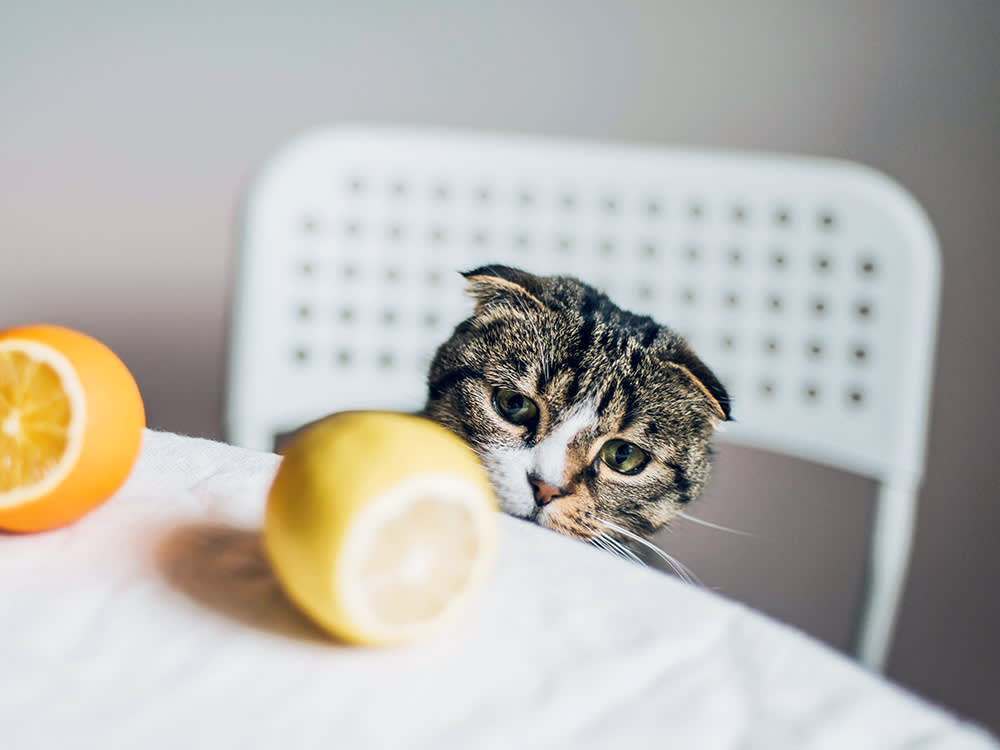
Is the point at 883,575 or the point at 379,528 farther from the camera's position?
the point at 883,575

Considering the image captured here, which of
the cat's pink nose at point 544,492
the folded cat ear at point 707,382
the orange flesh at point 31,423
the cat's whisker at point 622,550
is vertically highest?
the folded cat ear at point 707,382

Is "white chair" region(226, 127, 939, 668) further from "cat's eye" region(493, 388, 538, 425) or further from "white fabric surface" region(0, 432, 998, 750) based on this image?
"white fabric surface" region(0, 432, 998, 750)

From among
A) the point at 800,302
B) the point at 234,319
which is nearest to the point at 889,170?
the point at 800,302

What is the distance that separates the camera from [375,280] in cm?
81

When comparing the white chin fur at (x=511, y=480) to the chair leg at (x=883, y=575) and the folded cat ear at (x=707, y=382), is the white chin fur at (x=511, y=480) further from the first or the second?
the chair leg at (x=883, y=575)

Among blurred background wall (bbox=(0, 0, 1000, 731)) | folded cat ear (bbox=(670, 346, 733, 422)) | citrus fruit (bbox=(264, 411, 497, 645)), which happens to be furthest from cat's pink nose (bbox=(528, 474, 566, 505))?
blurred background wall (bbox=(0, 0, 1000, 731))

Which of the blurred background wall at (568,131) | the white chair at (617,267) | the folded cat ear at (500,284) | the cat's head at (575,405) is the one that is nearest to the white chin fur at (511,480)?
the cat's head at (575,405)

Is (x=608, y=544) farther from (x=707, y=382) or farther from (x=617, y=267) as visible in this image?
(x=617, y=267)

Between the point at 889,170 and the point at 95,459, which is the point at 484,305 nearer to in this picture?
the point at 95,459

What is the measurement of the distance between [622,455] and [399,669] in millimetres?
335

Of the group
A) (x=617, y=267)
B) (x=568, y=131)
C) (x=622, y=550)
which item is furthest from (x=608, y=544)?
(x=568, y=131)

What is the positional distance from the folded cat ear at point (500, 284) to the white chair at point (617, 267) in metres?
0.17

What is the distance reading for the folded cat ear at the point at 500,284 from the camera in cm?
56

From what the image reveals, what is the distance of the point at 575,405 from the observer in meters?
0.56
